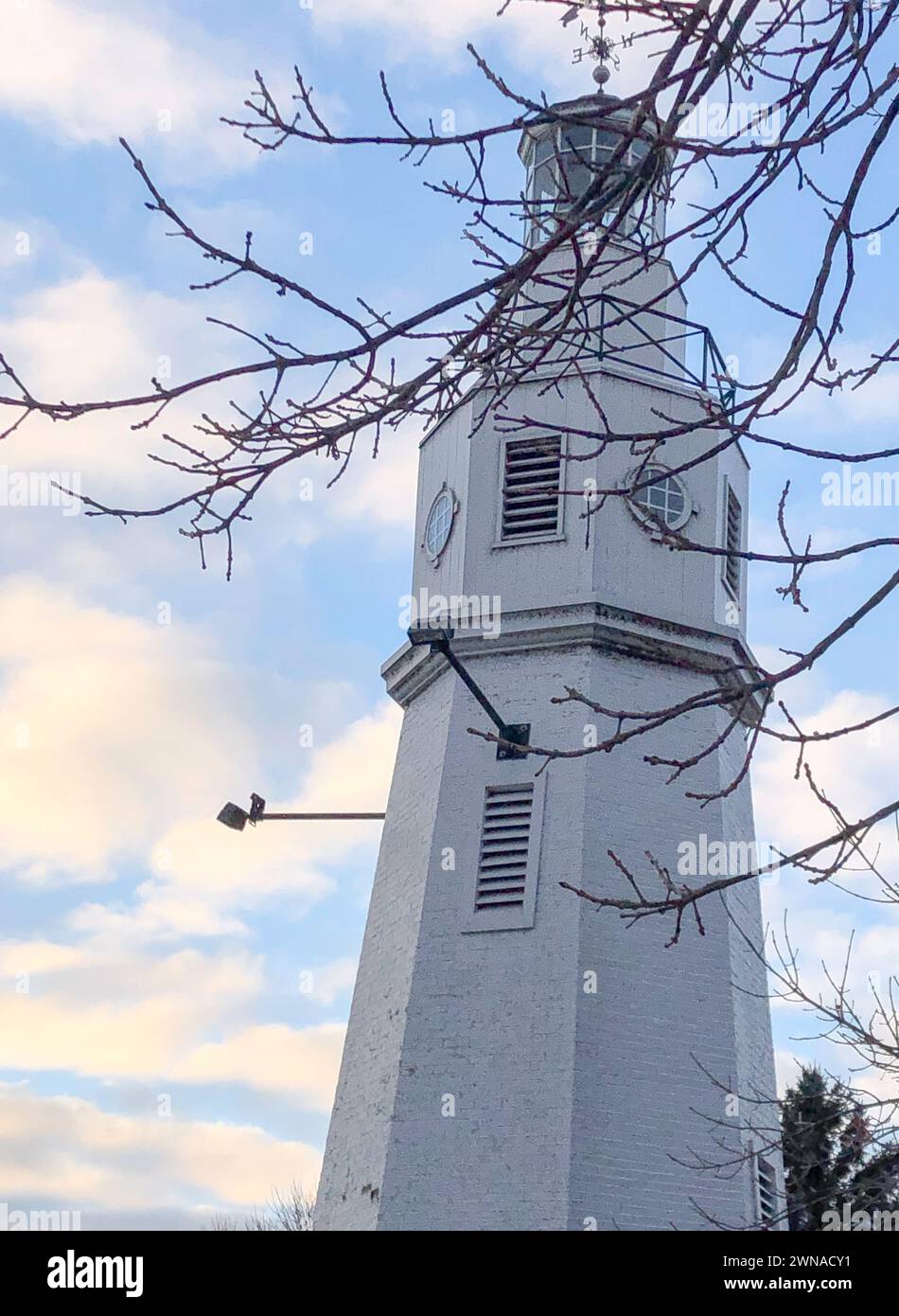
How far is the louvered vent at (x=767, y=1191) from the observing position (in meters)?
13.4

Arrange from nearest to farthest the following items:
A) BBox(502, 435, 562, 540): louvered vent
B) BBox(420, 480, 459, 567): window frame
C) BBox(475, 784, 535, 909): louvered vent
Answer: BBox(475, 784, 535, 909): louvered vent < BBox(502, 435, 562, 540): louvered vent < BBox(420, 480, 459, 567): window frame

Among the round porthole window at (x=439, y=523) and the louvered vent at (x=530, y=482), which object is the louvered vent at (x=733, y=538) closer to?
the louvered vent at (x=530, y=482)

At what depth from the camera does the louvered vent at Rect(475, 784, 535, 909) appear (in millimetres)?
13906

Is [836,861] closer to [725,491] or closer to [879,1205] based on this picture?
[879,1205]

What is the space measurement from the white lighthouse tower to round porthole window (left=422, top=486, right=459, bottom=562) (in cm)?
3

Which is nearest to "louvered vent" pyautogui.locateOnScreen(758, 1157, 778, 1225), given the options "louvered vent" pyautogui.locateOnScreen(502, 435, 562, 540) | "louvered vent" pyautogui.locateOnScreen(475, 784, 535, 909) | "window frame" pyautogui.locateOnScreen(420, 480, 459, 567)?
"louvered vent" pyautogui.locateOnScreen(475, 784, 535, 909)

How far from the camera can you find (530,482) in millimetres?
15727

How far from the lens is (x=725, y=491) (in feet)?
54.1

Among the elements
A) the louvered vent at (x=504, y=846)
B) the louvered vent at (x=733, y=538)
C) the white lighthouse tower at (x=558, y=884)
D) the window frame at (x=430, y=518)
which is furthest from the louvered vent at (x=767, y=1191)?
the window frame at (x=430, y=518)

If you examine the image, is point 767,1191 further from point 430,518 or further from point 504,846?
point 430,518

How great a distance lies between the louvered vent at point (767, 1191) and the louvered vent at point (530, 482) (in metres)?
5.72
